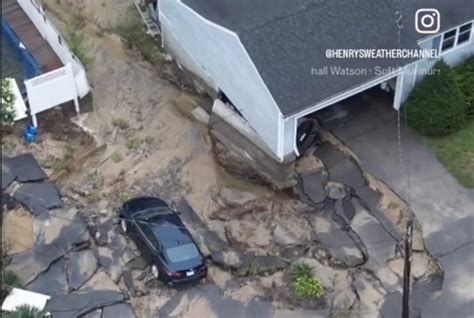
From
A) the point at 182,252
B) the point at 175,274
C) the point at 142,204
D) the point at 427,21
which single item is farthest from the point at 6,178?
the point at 427,21

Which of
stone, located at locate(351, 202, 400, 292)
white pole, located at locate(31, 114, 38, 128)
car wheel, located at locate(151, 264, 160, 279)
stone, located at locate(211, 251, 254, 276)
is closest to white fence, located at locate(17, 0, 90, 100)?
white pole, located at locate(31, 114, 38, 128)

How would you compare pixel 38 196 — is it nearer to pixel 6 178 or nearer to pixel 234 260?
pixel 6 178

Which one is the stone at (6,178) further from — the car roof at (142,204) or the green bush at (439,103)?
the green bush at (439,103)

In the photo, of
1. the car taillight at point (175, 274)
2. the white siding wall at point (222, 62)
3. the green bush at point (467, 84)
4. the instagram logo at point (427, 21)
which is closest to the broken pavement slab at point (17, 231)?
the car taillight at point (175, 274)

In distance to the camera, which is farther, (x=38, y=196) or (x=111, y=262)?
(x=38, y=196)

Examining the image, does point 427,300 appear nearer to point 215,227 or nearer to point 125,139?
point 215,227

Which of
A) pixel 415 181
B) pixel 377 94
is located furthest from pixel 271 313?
pixel 377 94
